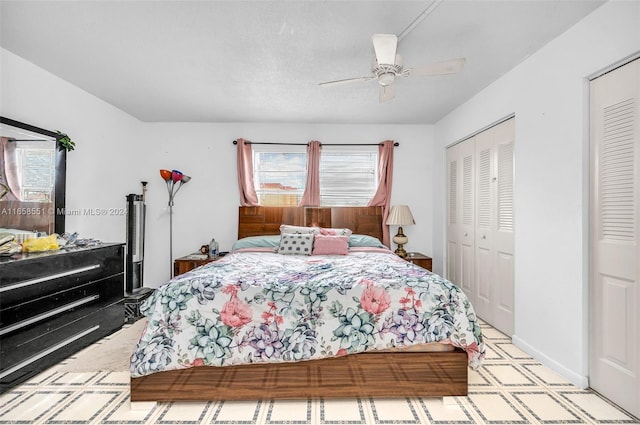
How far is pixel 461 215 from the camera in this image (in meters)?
4.14

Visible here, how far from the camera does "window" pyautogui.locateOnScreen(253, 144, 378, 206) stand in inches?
191

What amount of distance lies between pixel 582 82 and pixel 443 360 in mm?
2140

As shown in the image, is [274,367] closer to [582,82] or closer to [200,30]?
[200,30]

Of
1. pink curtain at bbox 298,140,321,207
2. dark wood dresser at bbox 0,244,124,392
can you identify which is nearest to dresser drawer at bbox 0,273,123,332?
dark wood dresser at bbox 0,244,124,392

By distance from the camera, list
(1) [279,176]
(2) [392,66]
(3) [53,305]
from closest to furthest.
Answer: (2) [392,66]
(3) [53,305]
(1) [279,176]

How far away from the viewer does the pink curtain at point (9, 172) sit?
8.70 ft

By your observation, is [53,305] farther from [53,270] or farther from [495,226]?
[495,226]

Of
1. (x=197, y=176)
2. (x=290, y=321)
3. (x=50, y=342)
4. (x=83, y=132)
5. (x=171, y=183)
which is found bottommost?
(x=50, y=342)

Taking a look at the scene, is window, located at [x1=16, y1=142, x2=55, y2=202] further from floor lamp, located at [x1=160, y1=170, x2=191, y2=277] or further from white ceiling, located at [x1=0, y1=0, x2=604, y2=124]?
floor lamp, located at [x1=160, y1=170, x2=191, y2=277]

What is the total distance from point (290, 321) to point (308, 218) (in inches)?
104

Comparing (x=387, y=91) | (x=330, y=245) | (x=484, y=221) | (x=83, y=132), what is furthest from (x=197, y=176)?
(x=484, y=221)

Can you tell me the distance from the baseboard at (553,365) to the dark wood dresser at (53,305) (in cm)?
389

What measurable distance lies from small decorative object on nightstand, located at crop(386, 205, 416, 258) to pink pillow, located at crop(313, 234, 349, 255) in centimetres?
95

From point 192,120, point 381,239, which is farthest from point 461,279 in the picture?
point 192,120
